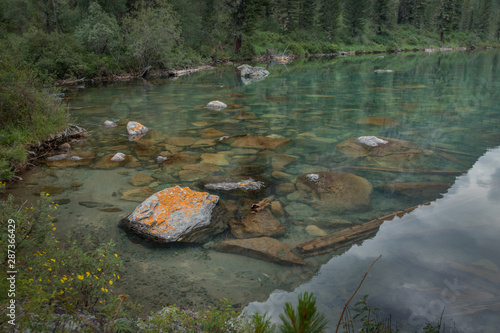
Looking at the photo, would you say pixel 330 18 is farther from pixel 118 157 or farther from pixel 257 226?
pixel 257 226

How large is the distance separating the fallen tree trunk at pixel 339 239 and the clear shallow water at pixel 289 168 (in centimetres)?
15

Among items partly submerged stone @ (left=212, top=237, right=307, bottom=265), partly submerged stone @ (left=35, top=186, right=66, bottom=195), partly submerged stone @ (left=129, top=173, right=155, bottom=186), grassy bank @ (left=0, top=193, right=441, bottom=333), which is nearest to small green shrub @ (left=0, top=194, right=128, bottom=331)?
grassy bank @ (left=0, top=193, right=441, bottom=333)

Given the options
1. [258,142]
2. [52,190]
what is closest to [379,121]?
[258,142]

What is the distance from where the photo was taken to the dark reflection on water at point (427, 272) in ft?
12.2

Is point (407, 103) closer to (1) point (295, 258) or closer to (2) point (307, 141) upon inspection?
(2) point (307, 141)

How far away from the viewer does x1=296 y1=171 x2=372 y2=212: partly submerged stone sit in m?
6.34

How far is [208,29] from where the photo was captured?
45.3m

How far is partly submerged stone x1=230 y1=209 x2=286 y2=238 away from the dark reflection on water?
3.96 feet

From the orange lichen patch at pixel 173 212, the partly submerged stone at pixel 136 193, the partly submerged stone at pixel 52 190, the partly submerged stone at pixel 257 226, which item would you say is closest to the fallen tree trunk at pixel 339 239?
the partly submerged stone at pixel 257 226

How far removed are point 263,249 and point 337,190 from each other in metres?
2.66

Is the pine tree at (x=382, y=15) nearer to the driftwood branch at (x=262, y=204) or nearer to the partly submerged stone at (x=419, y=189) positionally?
the partly submerged stone at (x=419, y=189)

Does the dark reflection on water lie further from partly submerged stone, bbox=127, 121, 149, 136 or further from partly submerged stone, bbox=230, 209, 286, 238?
partly submerged stone, bbox=127, 121, 149, 136

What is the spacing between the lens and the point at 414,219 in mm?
5797

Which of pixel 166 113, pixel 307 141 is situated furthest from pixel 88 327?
pixel 166 113
